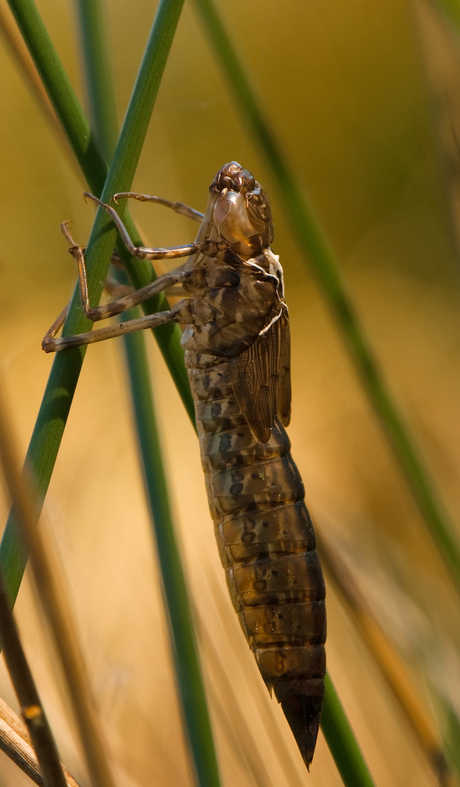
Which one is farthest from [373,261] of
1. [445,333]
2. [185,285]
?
[185,285]

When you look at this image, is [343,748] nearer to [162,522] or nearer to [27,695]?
[162,522]

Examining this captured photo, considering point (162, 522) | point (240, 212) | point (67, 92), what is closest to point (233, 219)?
point (240, 212)

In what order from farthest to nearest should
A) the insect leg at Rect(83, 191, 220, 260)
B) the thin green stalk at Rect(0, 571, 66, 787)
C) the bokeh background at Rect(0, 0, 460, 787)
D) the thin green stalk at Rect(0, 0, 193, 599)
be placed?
the bokeh background at Rect(0, 0, 460, 787) → the insect leg at Rect(83, 191, 220, 260) → the thin green stalk at Rect(0, 0, 193, 599) → the thin green stalk at Rect(0, 571, 66, 787)

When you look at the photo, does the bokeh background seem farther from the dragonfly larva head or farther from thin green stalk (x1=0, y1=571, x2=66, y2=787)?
thin green stalk (x1=0, y1=571, x2=66, y2=787)

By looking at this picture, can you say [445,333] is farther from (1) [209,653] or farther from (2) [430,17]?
(1) [209,653]

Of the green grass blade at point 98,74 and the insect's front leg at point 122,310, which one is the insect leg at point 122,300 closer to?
the insect's front leg at point 122,310

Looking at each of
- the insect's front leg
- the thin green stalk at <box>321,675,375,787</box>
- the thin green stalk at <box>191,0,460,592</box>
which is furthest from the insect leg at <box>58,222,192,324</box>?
the thin green stalk at <box>321,675,375,787</box>

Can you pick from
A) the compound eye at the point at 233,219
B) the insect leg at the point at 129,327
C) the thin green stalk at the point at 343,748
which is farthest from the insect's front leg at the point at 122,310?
the thin green stalk at the point at 343,748

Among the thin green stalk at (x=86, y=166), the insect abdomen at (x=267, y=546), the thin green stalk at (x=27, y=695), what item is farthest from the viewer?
the insect abdomen at (x=267, y=546)
